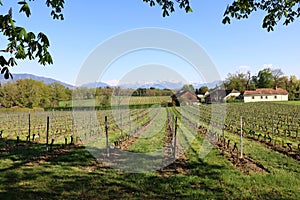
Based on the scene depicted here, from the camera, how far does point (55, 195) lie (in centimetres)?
546

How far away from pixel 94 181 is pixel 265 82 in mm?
97965

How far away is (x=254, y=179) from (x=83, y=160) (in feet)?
18.0

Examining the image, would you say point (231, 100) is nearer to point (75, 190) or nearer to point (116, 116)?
point (116, 116)

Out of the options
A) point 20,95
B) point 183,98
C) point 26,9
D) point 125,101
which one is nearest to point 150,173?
point 26,9

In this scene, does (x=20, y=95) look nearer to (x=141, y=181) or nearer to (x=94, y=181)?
(x=94, y=181)

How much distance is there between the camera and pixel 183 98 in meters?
51.3

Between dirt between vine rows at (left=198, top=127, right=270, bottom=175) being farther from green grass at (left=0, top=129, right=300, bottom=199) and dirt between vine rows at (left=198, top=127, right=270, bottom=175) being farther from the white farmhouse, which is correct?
the white farmhouse

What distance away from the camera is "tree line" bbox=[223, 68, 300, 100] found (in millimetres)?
84900

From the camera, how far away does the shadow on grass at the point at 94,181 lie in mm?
5520

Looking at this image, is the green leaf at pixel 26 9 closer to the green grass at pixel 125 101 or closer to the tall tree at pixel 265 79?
the green grass at pixel 125 101

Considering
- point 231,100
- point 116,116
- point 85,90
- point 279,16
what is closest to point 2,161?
point 279,16

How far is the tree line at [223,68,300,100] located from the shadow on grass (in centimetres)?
8802

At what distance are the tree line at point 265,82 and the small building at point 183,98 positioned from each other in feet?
150

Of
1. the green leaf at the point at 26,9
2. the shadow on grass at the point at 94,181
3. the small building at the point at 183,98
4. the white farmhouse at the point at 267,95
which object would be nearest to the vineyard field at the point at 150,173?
the shadow on grass at the point at 94,181
